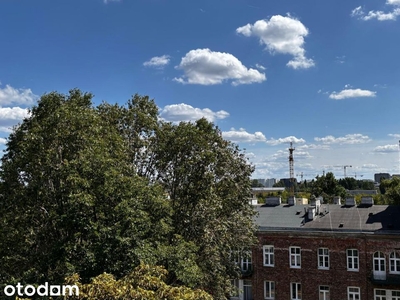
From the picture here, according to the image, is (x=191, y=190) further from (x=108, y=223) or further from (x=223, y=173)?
(x=108, y=223)

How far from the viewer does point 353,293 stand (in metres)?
27.7

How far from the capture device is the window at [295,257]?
29391mm

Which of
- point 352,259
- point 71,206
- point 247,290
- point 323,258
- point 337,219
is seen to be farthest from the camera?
point 247,290

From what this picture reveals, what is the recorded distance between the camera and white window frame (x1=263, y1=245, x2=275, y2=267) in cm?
3026

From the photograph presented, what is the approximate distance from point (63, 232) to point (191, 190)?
691 centimetres

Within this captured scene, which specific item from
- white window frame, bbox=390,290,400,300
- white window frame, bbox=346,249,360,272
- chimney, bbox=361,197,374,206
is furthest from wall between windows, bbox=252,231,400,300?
chimney, bbox=361,197,374,206

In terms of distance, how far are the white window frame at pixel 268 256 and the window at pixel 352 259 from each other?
548 cm

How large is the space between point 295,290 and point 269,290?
2025 mm

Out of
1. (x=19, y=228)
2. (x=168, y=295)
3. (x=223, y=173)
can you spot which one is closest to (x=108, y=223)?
(x=19, y=228)

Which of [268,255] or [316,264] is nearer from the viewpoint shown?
[316,264]

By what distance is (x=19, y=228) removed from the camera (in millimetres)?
16016

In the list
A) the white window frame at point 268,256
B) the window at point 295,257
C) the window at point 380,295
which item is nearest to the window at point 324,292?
the window at point 295,257

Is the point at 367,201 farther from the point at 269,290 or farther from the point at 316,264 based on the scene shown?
the point at 269,290

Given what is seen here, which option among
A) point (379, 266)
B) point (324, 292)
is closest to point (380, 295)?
point (379, 266)
